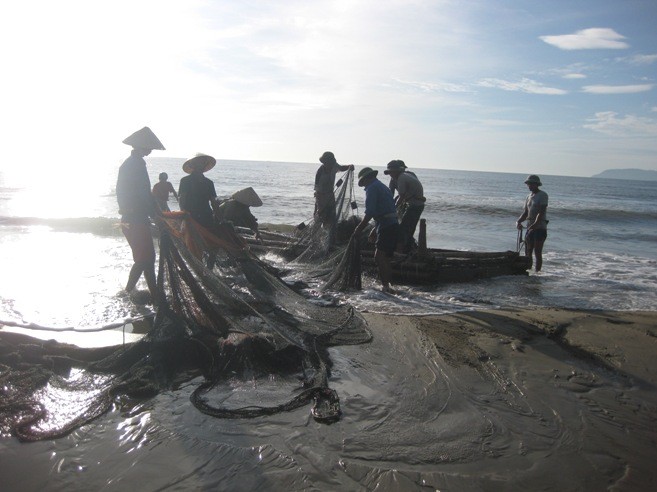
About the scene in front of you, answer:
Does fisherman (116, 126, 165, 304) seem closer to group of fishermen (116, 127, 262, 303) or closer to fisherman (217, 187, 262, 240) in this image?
group of fishermen (116, 127, 262, 303)

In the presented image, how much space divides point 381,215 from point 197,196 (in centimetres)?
261

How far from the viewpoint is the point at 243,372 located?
3.95 m

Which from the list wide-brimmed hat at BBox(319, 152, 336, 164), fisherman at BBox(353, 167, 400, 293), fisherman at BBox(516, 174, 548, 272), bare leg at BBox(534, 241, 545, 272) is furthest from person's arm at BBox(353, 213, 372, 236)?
bare leg at BBox(534, 241, 545, 272)

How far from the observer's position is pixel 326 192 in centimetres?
920

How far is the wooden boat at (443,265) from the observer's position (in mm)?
8117

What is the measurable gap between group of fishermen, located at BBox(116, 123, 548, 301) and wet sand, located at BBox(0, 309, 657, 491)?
6.89 ft

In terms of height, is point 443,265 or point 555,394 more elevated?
point 443,265

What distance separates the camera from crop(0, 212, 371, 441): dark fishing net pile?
11.1 feet

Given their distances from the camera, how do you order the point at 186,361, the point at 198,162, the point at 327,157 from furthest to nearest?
the point at 327,157, the point at 198,162, the point at 186,361

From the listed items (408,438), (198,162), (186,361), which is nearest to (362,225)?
(198,162)

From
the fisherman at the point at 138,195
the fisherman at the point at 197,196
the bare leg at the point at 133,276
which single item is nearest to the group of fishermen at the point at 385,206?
the fisherman at the point at 197,196

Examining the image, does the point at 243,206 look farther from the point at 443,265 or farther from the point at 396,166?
the point at 443,265

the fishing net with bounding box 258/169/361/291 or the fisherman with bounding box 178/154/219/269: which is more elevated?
the fisherman with bounding box 178/154/219/269

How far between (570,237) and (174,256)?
55.7 feet
